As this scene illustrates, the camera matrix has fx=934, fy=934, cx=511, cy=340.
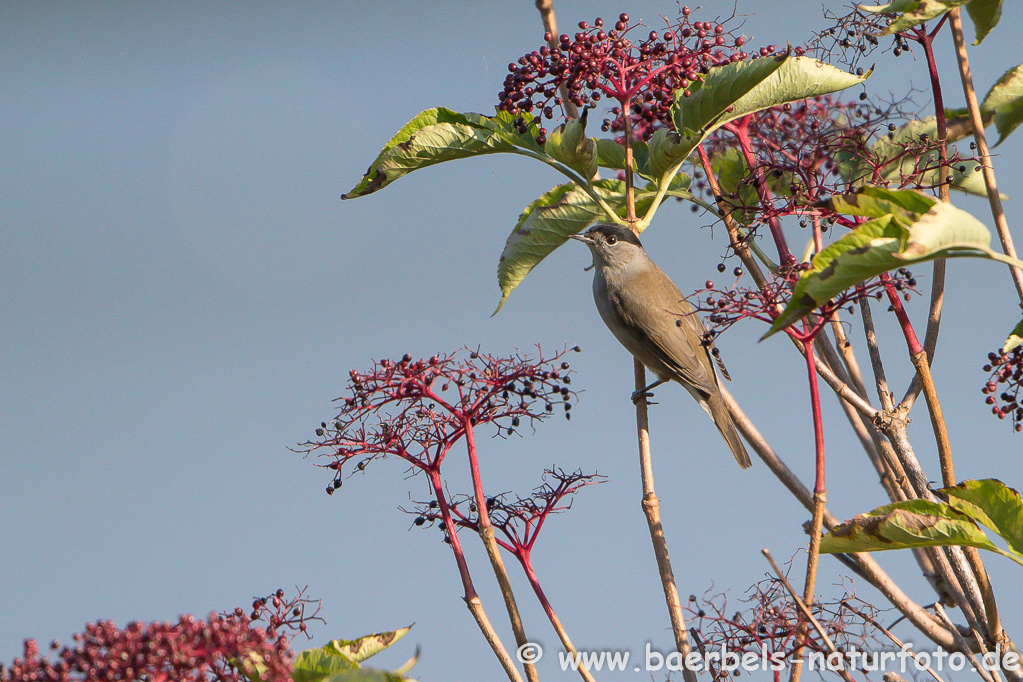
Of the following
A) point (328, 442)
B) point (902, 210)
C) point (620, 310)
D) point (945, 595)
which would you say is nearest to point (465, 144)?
point (328, 442)

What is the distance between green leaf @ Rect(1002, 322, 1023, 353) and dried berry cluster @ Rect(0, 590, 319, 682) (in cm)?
149

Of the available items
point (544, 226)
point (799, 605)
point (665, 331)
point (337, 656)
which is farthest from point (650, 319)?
point (337, 656)

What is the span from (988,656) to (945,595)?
0.33 m

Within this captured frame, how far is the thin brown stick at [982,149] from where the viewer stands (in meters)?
2.04

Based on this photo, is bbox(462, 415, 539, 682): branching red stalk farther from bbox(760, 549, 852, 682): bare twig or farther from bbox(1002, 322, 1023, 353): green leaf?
bbox(1002, 322, 1023, 353): green leaf

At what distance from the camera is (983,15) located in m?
2.24

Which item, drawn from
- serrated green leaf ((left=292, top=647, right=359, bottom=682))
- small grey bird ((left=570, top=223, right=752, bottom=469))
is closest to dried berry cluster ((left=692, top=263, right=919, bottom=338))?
serrated green leaf ((left=292, top=647, right=359, bottom=682))

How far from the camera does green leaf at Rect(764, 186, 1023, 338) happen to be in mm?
1219

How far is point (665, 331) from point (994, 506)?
2.50m

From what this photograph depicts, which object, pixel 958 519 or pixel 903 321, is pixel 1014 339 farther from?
pixel 958 519

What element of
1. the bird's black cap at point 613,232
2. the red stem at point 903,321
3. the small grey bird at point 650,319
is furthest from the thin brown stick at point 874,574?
the bird's black cap at point 613,232

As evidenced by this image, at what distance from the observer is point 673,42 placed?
214 cm

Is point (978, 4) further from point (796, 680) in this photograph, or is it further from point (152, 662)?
point (152, 662)

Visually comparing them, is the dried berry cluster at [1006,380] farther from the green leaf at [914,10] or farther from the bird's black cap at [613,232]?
the bird's black cap at [613,232]
